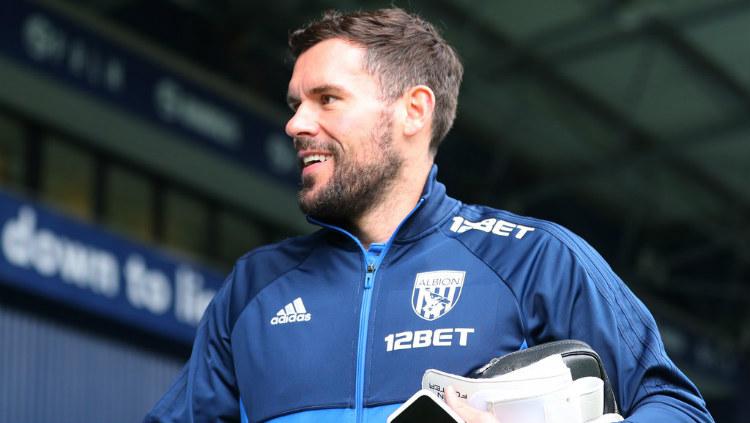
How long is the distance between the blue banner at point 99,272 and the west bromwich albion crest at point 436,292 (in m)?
9.25

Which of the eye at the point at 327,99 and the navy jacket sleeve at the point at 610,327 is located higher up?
the eye at the point at 327,99

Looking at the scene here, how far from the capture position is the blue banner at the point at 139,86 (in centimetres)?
1159

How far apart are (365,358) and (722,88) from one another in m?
15.0

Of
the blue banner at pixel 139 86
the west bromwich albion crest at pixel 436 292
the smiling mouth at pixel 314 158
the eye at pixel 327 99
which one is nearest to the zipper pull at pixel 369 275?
the west bromwich albion crest at pixel 436 292

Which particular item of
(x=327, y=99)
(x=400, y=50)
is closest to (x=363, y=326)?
(x=327, y=99)

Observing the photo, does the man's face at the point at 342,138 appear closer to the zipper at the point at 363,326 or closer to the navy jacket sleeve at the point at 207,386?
the zipper at the point at 363,326

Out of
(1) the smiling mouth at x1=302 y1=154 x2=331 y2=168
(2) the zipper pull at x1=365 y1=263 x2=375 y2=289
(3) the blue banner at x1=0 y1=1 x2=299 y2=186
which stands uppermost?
(3) the blue banner at x1=0 y1=1 x2=299 y2=186

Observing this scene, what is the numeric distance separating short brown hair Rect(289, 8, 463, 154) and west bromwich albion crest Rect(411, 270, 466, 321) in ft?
1.54

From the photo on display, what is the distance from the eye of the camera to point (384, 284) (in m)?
3.01

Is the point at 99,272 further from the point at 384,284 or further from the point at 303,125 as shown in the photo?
the point at 384,284

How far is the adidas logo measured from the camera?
3.04 meters

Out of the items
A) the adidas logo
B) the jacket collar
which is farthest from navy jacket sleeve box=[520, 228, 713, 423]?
the adidas logo

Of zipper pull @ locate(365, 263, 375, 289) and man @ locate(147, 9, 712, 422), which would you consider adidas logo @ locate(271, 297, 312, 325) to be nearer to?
man @ locate(147, 9, 712, 422)

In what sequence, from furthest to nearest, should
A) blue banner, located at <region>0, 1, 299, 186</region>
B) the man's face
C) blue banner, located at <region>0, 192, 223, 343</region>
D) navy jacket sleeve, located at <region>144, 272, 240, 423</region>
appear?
blue banner, located at <region>0, 192, 223, 343</region>
blue banner, located at <region>0, 1, 299, 186</region>
the man's face
navy jacket sleeve, located at <region>144, 272, 240, 423</region>
